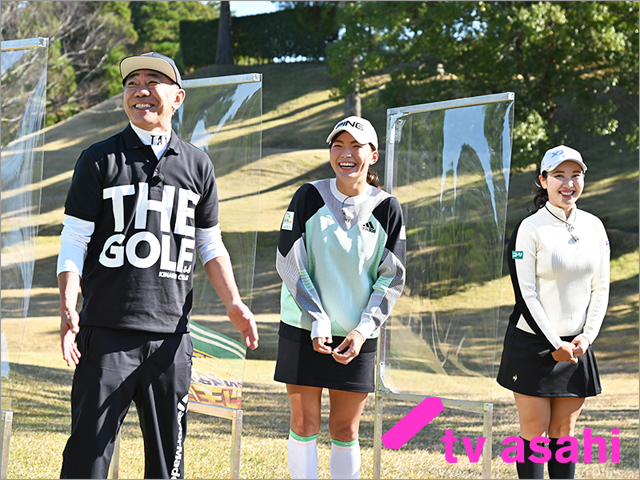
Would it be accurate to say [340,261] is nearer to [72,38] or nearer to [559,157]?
[559,157]

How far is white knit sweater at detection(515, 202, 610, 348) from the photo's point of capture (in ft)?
10.8

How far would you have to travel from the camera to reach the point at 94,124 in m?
27.1

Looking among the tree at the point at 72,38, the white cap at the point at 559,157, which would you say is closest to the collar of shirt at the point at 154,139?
the white cap at the point at 559,157

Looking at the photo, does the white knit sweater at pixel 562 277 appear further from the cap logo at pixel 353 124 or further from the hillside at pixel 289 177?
the hillside at pixel 289 177

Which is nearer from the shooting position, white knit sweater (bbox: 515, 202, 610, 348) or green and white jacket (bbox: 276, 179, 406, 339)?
green and white jacket (bbox: 276, 179, 406, 339)

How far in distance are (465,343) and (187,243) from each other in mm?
1991

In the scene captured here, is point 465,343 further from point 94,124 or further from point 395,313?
point 94,124

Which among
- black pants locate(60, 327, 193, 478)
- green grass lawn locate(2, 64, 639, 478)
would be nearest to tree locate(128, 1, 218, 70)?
green grass lawn locate(2, 64, 639, 478)

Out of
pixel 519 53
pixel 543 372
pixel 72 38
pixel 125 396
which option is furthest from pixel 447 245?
pixel 72 38

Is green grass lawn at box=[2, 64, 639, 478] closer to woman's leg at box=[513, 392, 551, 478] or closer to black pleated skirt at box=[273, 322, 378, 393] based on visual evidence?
woman's leg at box=[513, 392, 551, 478]

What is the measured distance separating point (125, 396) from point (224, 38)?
31.1 m

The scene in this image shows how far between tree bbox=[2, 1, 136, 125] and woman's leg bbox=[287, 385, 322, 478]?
17558mm

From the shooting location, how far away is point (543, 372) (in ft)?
10.7

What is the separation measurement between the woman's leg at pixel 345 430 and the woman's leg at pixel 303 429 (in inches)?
3.5
